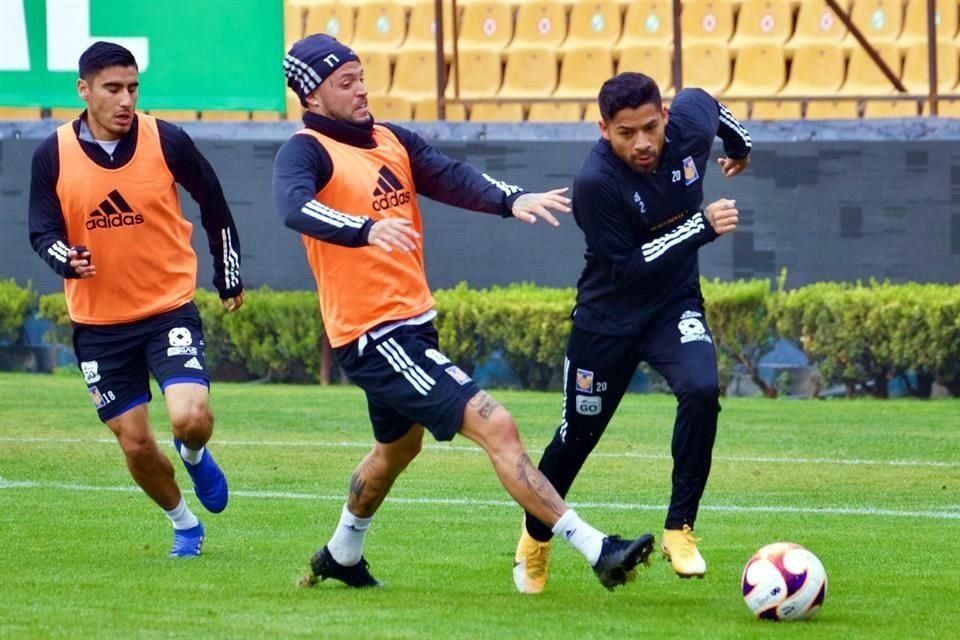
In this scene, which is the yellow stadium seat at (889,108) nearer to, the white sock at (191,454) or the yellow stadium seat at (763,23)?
the yellow stadium seat at (763,23)

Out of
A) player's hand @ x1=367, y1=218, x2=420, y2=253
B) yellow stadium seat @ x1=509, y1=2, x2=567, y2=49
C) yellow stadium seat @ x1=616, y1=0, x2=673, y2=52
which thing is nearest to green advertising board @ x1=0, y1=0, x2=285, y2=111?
yellow stadium seat @ x1=509, y1=2, x2=567, y2=49

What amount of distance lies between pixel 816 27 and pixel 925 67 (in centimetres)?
125

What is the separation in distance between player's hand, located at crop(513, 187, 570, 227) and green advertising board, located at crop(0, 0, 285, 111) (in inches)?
485

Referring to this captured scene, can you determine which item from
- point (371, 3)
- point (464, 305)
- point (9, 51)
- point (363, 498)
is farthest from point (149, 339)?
point (371, 3)

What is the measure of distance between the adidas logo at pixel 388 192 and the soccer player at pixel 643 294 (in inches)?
27.3

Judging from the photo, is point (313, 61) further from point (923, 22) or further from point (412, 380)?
point (923, 22)

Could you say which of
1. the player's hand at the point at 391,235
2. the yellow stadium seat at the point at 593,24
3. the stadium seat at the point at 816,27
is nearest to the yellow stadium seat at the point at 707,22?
the stadium seat at the point at 816,27

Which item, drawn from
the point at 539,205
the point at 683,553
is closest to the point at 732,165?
the point at 539,205

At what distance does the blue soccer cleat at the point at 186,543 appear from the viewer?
354 inches

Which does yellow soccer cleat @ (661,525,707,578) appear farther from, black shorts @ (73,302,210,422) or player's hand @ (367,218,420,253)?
black shorts @ (73,302,210,422)

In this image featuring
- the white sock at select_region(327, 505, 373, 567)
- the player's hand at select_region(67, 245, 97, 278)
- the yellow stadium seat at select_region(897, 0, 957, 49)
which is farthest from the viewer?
the yellow stadium seat at select_region(897, 0, 957, 49)

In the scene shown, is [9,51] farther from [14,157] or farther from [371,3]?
[371,3]

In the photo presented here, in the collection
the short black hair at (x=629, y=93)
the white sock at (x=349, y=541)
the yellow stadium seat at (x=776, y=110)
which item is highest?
the short black hair at (x=629, y=93)

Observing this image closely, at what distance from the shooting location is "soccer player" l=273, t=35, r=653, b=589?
7.30 m
